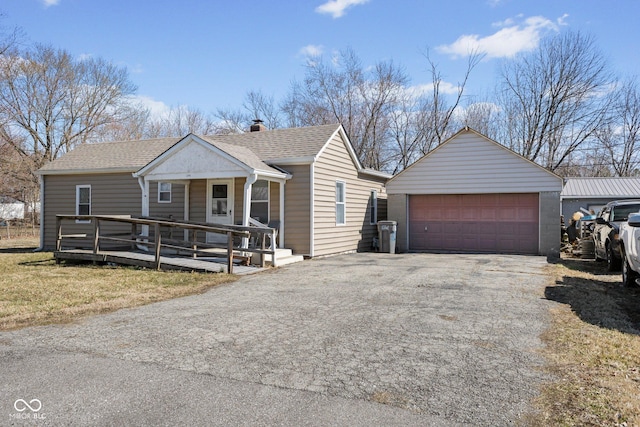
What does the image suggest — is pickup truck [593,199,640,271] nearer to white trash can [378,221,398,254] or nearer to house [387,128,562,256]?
house [387,128,562,256]

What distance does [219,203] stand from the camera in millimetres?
15195

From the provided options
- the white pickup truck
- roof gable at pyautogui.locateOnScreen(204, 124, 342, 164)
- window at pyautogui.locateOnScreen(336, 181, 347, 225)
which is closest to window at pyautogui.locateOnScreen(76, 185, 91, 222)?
roof gable at pyautogui.locateOnScreen(204, 124, 342, 164)

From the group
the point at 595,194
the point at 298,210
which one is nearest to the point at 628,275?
the point at 298,210

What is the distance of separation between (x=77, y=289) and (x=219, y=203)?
22.8ft

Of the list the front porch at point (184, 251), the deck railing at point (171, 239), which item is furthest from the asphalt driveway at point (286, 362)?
the deck railing at point (171, 239)

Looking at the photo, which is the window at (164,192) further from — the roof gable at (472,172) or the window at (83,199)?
the roof gable at (472,172)

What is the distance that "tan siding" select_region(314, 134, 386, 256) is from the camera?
1446cm

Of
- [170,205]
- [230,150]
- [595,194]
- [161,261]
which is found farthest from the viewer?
[595,194]

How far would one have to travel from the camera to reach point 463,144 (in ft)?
55.4

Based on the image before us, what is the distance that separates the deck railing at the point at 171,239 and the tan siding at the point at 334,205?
2.04 metres

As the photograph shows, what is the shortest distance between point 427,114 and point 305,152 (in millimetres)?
20146

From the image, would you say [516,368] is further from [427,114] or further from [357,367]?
[427,114]

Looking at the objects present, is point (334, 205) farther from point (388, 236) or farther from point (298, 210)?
point (388, 236)

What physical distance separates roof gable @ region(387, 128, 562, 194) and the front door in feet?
21.4
